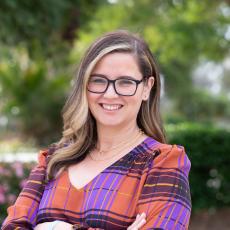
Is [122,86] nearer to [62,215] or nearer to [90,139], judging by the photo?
[90,139]

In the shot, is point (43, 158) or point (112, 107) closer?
point (112, 107)

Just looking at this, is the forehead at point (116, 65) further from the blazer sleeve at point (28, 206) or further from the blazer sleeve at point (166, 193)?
the blazer sleeve at point (28, 206)

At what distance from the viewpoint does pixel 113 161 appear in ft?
7.79

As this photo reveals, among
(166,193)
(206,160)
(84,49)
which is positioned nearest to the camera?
(166,193)

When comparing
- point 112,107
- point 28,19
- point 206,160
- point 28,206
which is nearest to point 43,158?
point 28,206

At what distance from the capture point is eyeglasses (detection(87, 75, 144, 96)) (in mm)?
2303

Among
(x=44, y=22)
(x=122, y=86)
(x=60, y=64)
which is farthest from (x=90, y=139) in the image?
(x=60, y=64)

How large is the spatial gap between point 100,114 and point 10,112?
1321cm

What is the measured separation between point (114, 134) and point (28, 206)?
0.52m

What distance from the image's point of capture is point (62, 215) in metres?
2.33

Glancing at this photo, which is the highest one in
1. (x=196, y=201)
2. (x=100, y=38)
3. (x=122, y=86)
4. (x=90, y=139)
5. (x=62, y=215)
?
(x=100, y=38)

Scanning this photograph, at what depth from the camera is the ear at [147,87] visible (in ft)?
7.92

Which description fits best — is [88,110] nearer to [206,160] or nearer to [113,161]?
[113,161]

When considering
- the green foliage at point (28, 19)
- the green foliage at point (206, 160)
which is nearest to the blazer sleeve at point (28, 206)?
the green foliage at point (28, 19)
